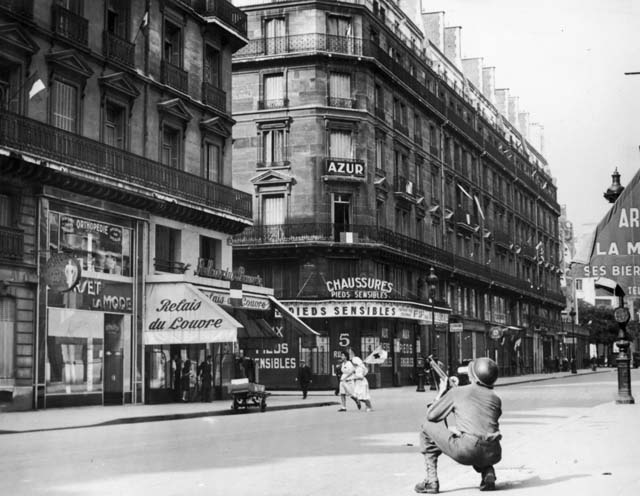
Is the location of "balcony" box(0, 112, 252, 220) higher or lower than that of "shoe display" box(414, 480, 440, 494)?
higher

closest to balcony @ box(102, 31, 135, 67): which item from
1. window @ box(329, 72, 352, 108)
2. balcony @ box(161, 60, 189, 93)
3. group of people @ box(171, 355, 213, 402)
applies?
balcony @ box(161, 60, 189, 93)

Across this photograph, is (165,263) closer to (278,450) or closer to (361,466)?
(278,450)

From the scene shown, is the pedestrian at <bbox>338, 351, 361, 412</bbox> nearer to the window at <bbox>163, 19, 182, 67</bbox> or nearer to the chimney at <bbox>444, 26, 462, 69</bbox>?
the window at <bbox>163, 19, 182, 67</bbox>

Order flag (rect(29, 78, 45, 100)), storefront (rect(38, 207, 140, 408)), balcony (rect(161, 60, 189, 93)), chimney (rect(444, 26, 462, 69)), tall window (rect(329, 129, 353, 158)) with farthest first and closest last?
chimney (rect(444, 26, 462, 69)) < tall window (rect(329, 129, 353, 158)) < balcony (rect(161, 60, 189, 93)) < storefront (rect(38, 207, 140, 408)) < flag (rect(29, 78, 45, 100))

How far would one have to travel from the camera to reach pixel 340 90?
1896 inches

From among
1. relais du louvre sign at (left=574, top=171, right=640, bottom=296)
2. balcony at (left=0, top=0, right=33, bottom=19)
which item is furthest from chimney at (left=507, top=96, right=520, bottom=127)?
relais du louvre sign at (left=574, top=171, right=640, bottom=296)

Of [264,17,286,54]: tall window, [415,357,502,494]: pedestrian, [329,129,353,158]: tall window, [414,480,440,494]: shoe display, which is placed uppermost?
[264,17,286,54]: tall window

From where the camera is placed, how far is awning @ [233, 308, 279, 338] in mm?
32344

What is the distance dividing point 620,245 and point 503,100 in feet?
244

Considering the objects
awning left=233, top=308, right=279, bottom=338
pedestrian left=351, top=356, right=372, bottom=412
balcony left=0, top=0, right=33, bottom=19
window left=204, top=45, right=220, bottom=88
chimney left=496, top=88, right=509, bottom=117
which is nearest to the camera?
balcony left=0, top=0, right=33, bottom=19

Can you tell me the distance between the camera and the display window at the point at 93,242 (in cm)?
2500

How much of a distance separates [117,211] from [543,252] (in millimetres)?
65401

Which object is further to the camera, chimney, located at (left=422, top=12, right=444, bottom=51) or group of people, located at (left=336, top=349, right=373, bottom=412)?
chimney, located at (left=422, top=12, right=444, bottom=51)

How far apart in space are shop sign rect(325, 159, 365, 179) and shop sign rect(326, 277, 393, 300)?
510cm
